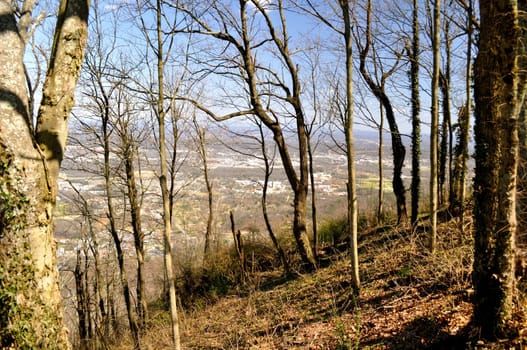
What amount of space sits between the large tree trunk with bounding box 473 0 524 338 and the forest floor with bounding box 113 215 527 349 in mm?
380

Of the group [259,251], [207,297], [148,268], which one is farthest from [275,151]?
[148,268]

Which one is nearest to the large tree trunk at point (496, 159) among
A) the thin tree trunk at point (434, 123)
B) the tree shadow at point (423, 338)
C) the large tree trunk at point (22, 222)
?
the tree shadow at point (423, 338)

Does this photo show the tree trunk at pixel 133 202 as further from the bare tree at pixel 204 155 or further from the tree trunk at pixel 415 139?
the tree trunk at pixel 415 139

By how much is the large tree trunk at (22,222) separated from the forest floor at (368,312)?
8.34 ft

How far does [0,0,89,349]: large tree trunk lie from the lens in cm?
335

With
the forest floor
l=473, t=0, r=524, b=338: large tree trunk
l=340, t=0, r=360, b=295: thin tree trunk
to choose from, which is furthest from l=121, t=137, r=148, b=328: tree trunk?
l=473, t=0, r=524, b=338: large tree trunk

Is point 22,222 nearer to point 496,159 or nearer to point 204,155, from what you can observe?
point 496,159

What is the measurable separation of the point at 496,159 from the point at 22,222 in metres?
4.27

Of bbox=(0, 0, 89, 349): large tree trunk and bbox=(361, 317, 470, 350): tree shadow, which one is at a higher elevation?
bbox=(0, 0, 89, 349): large tree trunk

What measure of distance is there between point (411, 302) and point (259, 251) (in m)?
7.34

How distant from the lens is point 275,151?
32.4ft

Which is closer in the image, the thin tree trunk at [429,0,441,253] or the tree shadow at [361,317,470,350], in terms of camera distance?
the tree shadow at [361,317,470,350]

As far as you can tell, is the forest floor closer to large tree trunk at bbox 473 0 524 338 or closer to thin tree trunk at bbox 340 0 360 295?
large tree trunk at bbox 473 0 524 338

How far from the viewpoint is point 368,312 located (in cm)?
478
